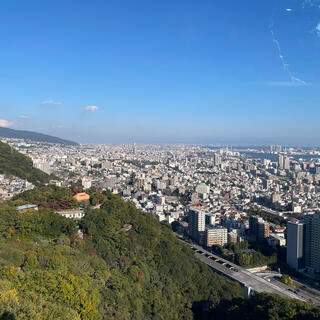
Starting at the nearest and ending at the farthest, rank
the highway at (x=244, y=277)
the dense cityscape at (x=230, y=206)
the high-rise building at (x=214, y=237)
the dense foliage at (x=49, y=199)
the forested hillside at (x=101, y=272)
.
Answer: the forested hillside at (x=101, y=272) → the highway at (x=244, y=277) → the dense foliage at (x=49, y=199) → the dense cityscape at (x=230, y=206) → the high-rise building at (x=214, y=237)

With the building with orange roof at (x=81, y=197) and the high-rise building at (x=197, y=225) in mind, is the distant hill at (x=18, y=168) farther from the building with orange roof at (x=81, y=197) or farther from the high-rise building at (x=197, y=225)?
the high-rise building at (x=197, y=225)

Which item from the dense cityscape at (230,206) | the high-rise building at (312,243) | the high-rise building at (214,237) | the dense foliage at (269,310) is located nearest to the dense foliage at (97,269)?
the dense foliage at (269,310)

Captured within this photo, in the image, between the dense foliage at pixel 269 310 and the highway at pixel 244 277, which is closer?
the dense foliage at pixel 269 310

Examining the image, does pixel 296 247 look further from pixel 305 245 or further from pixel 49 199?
pixel 49 199

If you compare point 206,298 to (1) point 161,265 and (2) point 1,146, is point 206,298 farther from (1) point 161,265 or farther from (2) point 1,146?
(2) point 1,146

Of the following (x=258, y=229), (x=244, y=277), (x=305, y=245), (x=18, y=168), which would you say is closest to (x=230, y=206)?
(x=258, y=229)

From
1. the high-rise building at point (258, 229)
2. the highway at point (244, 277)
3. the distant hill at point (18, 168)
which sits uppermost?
the distant hill at point (18, 168)
